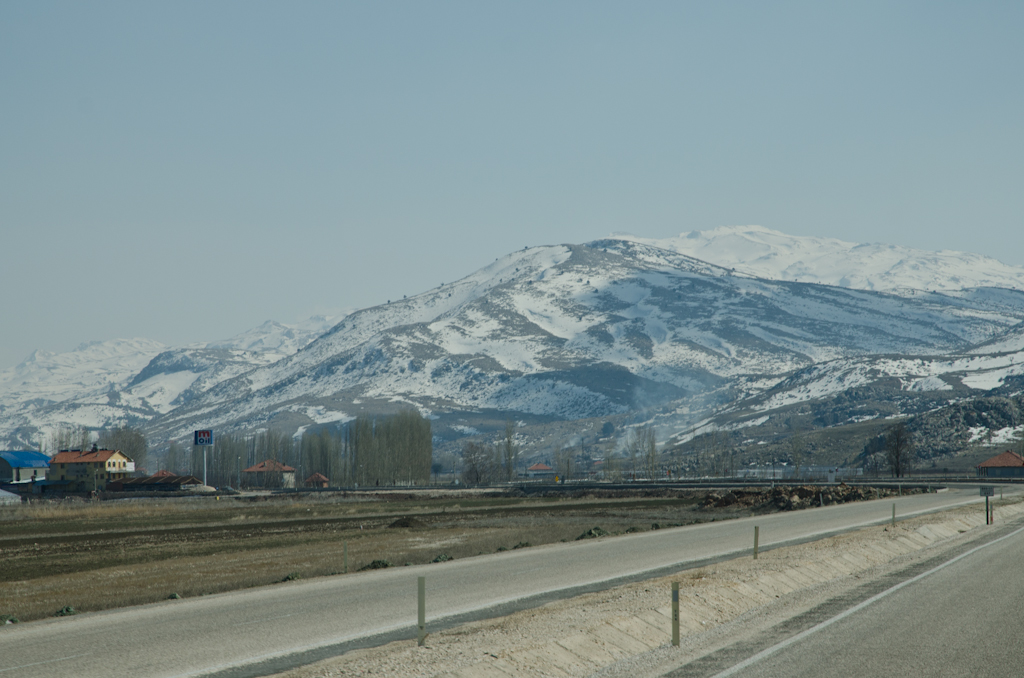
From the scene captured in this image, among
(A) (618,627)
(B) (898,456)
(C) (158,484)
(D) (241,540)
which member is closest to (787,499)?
(D) (241,540)

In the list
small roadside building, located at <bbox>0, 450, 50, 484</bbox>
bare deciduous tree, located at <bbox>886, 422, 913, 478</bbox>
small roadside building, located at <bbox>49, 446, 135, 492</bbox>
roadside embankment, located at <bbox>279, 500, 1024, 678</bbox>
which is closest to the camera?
roadside embankment, located at <bbox>279, 500, 1024, 678</bbox>

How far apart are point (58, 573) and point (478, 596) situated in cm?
2230

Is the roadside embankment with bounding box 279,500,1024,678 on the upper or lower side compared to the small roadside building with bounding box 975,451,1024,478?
upper

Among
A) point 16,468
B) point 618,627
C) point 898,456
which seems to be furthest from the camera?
point 16,468

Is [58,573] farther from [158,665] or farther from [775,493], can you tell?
[775,493]

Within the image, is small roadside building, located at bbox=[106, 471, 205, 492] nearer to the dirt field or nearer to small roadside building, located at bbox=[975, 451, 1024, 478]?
the dirt field

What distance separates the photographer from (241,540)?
187ft

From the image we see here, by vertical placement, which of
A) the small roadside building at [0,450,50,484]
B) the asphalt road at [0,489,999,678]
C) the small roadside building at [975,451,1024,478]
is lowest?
the small roadside building at [0,450,50,484]

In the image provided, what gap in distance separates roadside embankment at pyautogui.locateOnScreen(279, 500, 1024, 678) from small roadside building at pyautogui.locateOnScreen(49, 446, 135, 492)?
177392 mm

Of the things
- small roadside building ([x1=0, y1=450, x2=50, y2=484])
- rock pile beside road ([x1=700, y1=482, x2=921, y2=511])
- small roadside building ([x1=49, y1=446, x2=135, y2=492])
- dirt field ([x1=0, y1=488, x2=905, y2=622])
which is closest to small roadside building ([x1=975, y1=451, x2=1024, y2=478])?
rock pile beside road ([x1=700, y1=482, x2=921, y2=511])

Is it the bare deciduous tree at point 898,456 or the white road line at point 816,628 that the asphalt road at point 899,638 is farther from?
the bare deciduous tree at point 898,456

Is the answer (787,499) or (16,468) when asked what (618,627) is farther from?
(16,468)

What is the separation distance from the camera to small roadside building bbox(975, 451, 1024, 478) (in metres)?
152

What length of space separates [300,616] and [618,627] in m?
9.31
